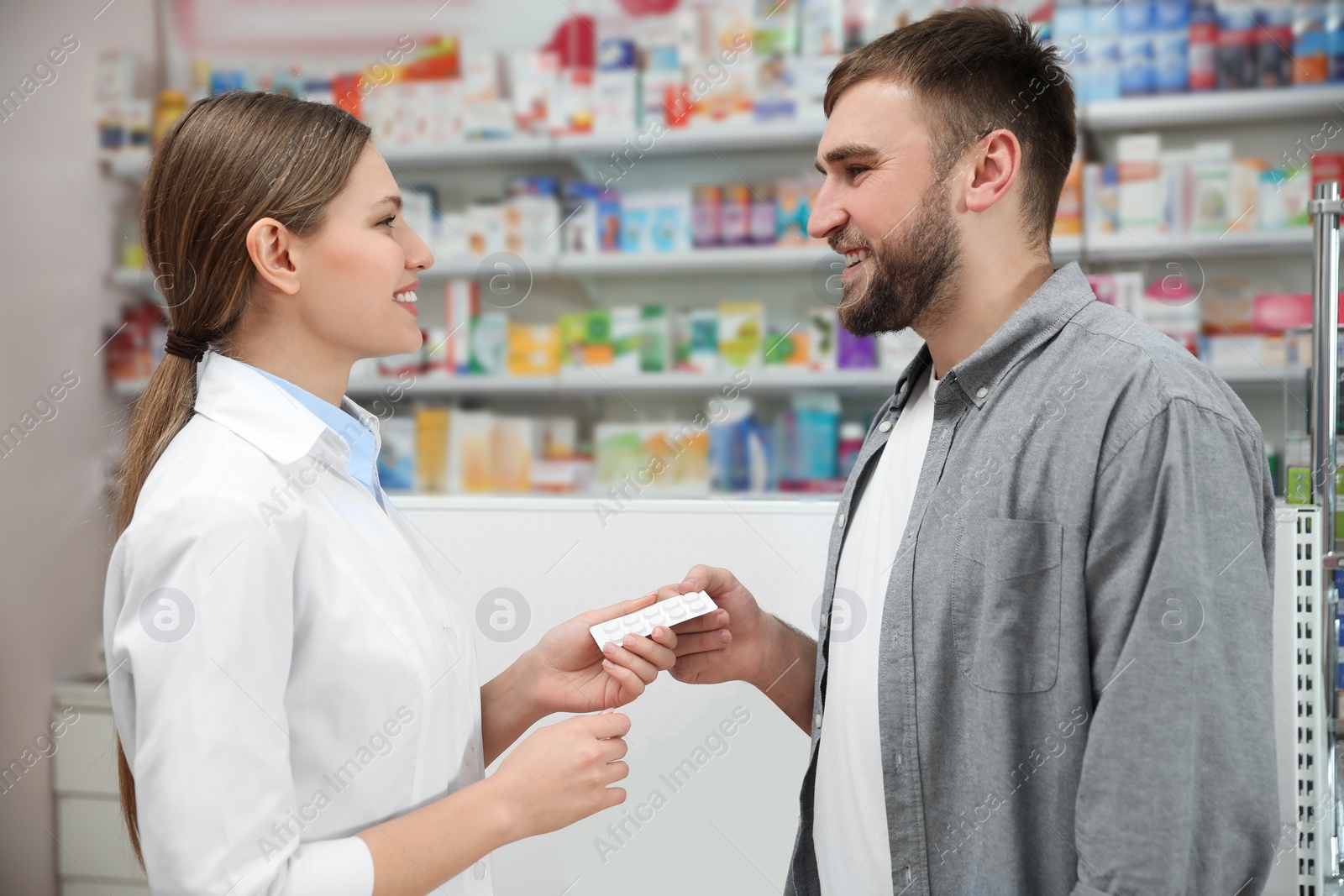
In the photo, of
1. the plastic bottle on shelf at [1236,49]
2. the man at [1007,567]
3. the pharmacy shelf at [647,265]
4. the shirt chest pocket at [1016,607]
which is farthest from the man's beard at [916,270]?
the plastic bottle on shelf at [1236,49]

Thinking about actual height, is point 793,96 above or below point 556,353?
above

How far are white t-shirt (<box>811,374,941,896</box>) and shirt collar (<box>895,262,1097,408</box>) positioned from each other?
0.06 meters

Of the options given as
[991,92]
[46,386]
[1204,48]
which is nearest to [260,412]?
[991,92]

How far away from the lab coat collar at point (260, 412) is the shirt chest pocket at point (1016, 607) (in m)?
0.70

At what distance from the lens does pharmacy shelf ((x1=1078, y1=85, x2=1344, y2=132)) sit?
2879 mm

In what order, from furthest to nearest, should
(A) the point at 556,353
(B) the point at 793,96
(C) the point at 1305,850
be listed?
(A) the point at 556,353 < (B) the point at 793,96 < (C) the point at 1305,850

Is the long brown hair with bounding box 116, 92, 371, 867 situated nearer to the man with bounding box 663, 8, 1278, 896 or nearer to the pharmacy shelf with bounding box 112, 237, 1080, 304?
the man with bounding box 663, 8, 1278, 896

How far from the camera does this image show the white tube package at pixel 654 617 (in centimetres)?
119

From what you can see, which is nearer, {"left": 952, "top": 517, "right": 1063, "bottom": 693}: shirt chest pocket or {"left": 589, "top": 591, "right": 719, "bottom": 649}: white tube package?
{"left": 952, "top": 517, "right": 1063, "bottom": 693}: shirt chest pocket

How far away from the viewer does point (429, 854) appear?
34.5 inches

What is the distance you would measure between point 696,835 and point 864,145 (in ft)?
3.91

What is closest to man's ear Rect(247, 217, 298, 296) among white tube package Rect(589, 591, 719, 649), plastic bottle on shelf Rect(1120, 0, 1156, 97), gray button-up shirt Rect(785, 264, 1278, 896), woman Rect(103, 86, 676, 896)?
woman Rect(103, 86, 676, 896)

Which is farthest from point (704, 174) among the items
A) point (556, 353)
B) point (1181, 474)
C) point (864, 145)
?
point (1181, 474)

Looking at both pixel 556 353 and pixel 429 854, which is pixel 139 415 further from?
pixel 556 353
